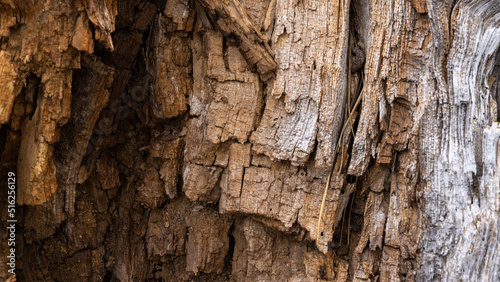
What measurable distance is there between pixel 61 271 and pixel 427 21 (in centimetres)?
365

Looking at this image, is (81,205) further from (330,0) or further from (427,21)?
(427,21)

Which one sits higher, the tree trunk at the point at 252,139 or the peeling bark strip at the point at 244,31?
the peeling bark strip at the point at 244,31

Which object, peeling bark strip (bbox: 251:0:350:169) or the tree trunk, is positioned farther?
peeling bark strip (bbox: 251:0:350:169)

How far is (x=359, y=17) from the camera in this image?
3.35 meters

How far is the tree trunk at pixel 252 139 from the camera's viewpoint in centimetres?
289

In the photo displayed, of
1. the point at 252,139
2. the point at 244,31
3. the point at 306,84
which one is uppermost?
the point at 244,31

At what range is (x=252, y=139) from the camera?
328 centimetres

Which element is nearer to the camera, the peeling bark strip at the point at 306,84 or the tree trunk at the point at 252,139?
the tree trunk at the point at 252,139

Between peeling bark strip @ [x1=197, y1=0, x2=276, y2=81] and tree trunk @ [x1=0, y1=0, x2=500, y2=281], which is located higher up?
peeling bark strip @ [x1=197, y1=0, x2=276, y2=81]

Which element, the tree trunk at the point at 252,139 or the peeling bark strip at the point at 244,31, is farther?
the peeling bark strip at the point at 244,31

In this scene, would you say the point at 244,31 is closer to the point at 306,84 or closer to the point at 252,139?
the point at 306,84

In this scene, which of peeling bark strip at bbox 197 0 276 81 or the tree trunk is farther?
peeling bark strip at bbox 197 0 276 81

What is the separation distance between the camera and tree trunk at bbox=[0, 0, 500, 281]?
2889 mm

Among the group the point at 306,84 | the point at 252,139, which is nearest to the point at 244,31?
the point at 306,84
